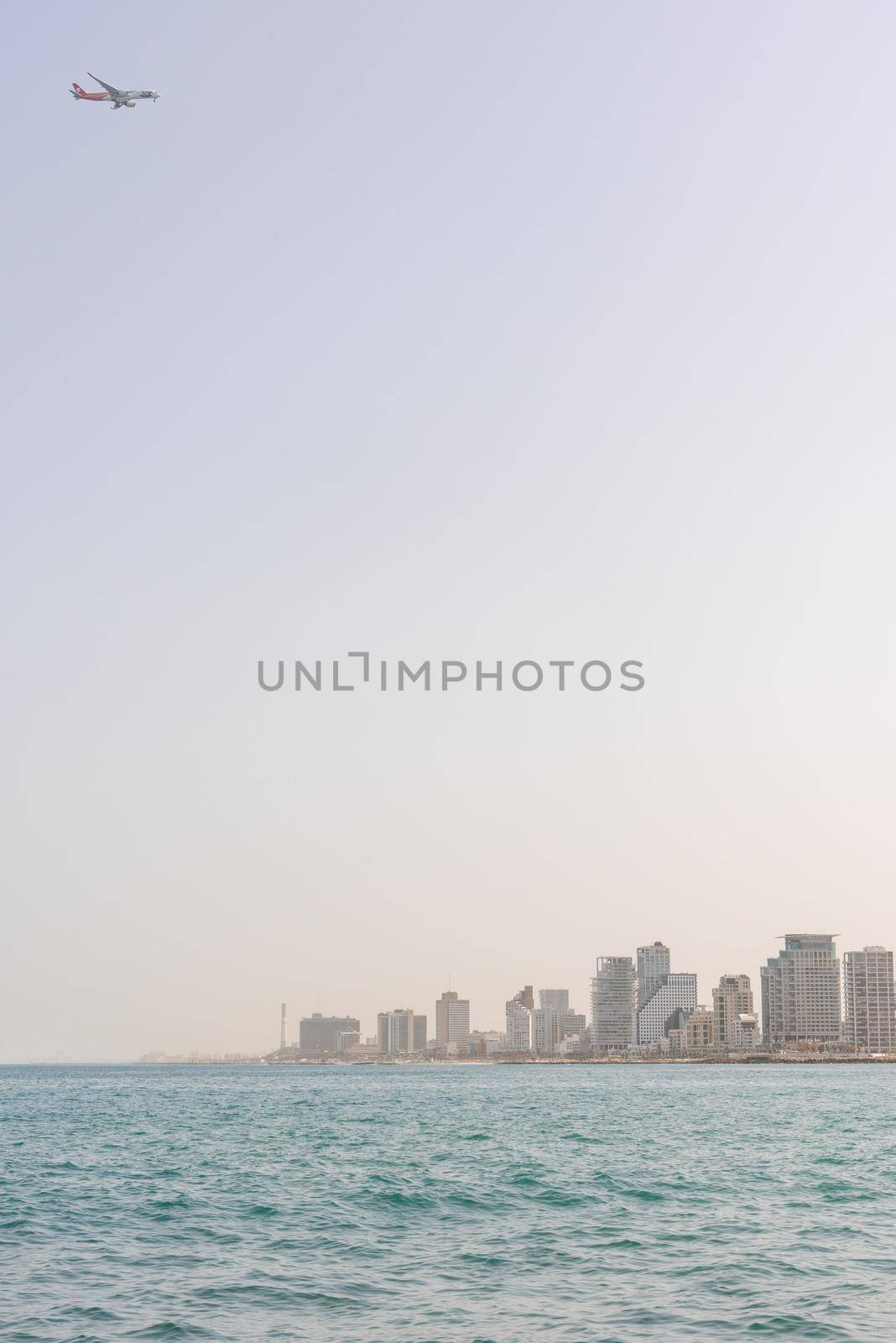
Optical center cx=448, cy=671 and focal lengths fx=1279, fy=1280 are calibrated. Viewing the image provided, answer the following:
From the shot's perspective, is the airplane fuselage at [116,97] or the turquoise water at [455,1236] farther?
Result: the airplane fuselage at [116,97]

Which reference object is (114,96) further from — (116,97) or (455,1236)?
(455,1236)

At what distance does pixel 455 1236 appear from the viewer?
96.0ft

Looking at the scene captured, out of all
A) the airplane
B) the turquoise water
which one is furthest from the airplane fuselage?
the turquoise water

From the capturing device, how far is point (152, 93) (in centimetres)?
6412

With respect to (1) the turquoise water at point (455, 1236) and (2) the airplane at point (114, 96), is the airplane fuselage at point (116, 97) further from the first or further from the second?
(1) the turquoise water at point (455, 1236)

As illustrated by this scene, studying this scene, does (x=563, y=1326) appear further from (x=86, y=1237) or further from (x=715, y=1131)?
(x=715, y=1131)

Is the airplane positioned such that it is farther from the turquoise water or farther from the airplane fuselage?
the turquoise water

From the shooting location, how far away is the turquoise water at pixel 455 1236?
2117 cm

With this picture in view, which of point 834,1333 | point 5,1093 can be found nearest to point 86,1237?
point 834,1333

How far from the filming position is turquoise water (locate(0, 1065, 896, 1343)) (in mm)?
21172

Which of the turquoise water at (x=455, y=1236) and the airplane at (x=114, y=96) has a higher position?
the airplane at (x=114, y=96)

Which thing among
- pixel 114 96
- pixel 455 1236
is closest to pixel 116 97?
pixel 114 96

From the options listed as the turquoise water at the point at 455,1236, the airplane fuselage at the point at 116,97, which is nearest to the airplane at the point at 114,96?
the airplane fuselage at the point at 116,97

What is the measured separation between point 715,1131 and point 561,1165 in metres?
19.7
